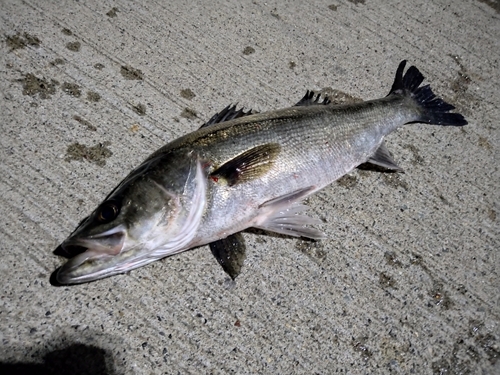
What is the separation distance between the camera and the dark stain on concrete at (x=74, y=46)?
3602mm

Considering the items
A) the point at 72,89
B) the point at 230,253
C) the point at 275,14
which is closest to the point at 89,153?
the point at 72,89

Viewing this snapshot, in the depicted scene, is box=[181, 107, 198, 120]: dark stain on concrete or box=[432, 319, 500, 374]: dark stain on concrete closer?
box=[432, 319, 500, 374]: dark stain on concrete

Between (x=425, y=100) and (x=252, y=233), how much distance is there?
78.3 inches

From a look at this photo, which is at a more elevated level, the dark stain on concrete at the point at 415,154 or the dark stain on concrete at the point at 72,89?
the dark stain on concrete at the point at 415,154

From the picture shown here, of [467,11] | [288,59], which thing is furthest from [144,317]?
[467,11]

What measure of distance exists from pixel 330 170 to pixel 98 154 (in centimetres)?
176

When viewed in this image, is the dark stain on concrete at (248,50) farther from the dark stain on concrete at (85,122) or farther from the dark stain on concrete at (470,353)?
the dark stain on concrete at (470,353)

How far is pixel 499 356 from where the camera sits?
2686mm

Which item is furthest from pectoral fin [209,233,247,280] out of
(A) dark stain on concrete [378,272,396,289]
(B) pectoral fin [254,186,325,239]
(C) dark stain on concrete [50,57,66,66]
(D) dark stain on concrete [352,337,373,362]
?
(C) dark stain on concrete [50,57,66,66]

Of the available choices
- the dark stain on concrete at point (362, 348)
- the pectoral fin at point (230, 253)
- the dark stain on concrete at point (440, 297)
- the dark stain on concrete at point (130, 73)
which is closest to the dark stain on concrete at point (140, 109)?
the dark stain on concrete at point (130, 73)

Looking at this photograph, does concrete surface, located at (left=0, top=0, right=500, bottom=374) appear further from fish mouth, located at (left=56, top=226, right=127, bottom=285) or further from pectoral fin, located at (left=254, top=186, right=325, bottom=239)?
fish mouth, located at (left=56, top=226, right=127, bottom=285)

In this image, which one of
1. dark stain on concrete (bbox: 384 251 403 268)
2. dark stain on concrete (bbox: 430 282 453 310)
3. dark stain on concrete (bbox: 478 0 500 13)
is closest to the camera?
dark stain on concrete (bbox: 430 282 453 310)

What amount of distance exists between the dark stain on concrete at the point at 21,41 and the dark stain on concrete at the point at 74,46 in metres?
0.25

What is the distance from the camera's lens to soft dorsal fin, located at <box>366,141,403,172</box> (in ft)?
10.5
